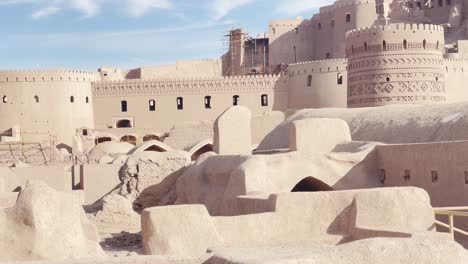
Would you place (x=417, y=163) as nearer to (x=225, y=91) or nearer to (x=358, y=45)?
(x=358, y=45)

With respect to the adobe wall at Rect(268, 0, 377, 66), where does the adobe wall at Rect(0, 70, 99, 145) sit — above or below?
below

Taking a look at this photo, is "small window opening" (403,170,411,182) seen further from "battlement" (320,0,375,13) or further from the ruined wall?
Result: the ruined wall

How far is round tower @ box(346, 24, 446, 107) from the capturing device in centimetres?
1802

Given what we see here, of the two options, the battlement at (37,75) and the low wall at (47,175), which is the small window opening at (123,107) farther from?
the low wall at (47,175)

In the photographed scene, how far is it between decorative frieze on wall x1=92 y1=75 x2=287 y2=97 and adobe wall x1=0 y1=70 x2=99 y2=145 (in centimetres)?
166

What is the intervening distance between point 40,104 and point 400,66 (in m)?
20.0

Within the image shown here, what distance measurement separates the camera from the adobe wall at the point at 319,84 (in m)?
32.0

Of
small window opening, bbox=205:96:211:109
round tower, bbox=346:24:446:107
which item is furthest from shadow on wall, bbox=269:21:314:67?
round tower, bbox=346:24:446:107

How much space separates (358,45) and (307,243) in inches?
441

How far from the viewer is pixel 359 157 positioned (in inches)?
480

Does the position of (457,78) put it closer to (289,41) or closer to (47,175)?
(289,41)

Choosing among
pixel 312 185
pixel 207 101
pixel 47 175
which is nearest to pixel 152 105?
pixel 207 101

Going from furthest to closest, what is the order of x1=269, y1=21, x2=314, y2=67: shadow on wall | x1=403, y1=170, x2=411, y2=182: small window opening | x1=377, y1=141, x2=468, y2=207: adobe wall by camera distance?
1. x1=269, y1=21, x2=314, y2=67: shadow on wall
2. x1=403, y1=170, x2=411, y2=182: small window opening
3. x1=377, y1=141, x2=468, y2=207: adobe wall

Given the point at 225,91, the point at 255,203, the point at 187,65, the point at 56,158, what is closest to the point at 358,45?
the point at 255,203
